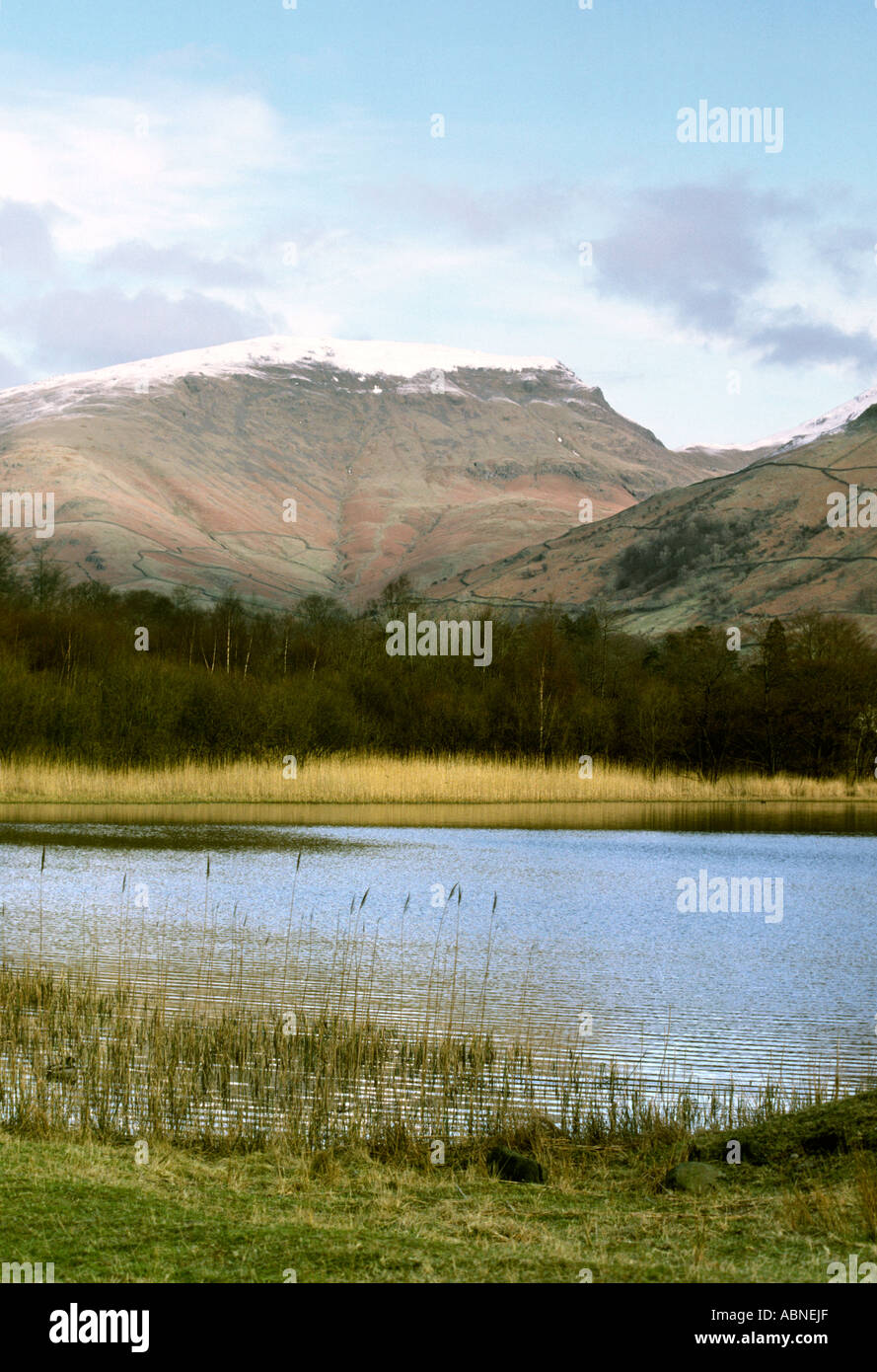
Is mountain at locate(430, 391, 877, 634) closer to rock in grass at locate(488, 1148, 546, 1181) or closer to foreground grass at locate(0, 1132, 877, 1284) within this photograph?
rock in grass at locate(488, 1148, 546, 1181)

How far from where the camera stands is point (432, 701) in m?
43.8

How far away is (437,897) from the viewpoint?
19953 millimetres

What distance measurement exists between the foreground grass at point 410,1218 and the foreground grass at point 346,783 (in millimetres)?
27702

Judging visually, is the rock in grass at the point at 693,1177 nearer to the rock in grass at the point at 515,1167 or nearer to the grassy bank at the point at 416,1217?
the grassy bank at the point at 416,1217

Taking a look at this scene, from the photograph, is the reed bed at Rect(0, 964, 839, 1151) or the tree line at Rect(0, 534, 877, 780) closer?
the reed bed at Rect(0, 964, 839, 1151)

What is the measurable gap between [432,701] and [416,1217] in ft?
122

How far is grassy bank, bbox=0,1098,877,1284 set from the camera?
580 cm

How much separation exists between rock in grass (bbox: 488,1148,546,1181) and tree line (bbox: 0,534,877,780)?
30.0 meters

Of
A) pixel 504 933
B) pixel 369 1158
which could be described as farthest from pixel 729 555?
pixel 369 1158

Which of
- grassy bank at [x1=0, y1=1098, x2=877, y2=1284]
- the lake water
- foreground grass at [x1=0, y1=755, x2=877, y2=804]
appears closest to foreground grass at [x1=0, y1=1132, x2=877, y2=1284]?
grassy bank at [x1=0, y1=1098, x2=877, y2=1284]

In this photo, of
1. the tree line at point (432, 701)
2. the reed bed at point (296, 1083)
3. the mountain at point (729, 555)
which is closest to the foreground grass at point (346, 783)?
the tree line at point (432, 701)

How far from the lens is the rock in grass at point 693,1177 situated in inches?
297

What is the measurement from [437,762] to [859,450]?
9919 cm
